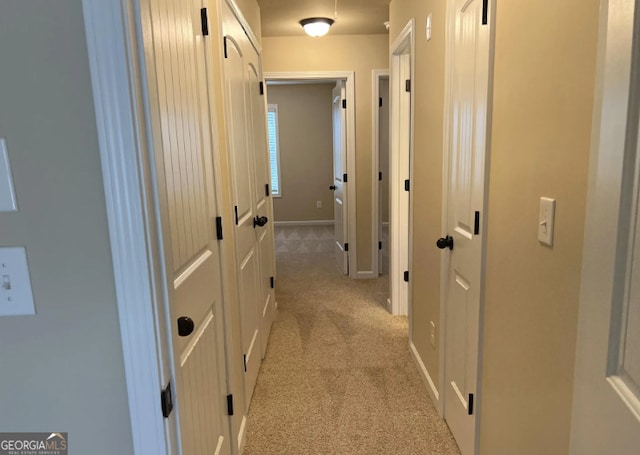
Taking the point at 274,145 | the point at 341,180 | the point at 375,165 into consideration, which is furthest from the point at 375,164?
the point at 274,145

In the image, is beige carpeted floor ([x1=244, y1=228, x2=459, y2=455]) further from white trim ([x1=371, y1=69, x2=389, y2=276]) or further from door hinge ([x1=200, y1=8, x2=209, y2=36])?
door hinge ([x1=200, y1=8, x2=209, y2=36])

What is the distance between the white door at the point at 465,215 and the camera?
5.18 feet

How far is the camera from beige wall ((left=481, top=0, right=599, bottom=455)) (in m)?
1.00

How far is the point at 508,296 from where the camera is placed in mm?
1387

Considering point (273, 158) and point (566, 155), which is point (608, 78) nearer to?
point (566, 155)

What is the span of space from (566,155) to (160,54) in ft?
3.27

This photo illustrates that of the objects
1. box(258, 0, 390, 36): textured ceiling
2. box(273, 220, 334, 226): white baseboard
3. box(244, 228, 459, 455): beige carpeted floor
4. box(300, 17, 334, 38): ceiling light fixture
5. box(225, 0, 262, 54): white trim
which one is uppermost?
box(258, 0, 390, 36): textured ceiling

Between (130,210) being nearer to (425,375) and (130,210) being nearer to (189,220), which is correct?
(189,220)

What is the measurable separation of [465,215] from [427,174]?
2.08ft

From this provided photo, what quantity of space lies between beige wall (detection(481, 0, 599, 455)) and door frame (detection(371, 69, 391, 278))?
2.90 meters

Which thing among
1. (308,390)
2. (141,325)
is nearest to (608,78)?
(141,325)

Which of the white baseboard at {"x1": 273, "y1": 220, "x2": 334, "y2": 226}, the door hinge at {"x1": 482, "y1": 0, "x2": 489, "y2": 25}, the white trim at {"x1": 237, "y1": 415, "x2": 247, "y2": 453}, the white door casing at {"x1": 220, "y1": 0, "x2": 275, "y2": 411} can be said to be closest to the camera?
the door hinge at {"x1": 482, "y1": 0, "x2": 489, "y2": 25}

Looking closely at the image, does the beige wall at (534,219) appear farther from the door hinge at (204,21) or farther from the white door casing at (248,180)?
the white door casing at (248,180)

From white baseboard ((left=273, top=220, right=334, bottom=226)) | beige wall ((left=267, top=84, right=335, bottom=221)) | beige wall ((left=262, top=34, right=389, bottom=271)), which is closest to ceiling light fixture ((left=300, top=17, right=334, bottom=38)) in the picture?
beige wall ((left=262, top=34, right=389, bottom=271))
